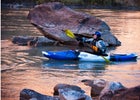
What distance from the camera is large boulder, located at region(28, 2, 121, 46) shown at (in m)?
20.6

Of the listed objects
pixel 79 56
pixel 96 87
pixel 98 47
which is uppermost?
pixel 96 87

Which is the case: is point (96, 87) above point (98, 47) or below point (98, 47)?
above

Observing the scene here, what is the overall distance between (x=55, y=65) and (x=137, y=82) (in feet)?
12.0

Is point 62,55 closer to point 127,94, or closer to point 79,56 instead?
point 79,56

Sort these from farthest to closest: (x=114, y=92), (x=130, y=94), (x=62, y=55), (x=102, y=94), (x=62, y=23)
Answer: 1. (x=62, y=23)
2. (x=62, y=55)
3. (x=102, y=94)
4. (x=114, y=92)
5. (x=130, y=94)

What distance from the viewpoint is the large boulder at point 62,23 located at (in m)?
20.6

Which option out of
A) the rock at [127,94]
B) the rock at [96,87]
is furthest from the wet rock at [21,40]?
the rock at [127,94]

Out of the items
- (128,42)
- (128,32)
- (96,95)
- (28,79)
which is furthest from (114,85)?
(128,32)

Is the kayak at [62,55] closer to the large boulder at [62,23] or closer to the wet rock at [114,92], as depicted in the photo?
the large boulder at [62,23]

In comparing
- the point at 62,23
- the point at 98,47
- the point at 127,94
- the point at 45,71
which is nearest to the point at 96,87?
the point at 127,94

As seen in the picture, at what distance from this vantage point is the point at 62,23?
2142cm

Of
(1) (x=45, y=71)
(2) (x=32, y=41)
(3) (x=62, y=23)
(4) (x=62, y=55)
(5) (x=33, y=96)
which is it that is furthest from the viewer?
(3) (x=62, y=23)

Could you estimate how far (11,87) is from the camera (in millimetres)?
10977

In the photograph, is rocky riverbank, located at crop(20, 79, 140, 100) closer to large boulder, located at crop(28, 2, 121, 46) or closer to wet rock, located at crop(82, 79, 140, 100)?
wet rock, located at crop(82, 79, 140, 100)
